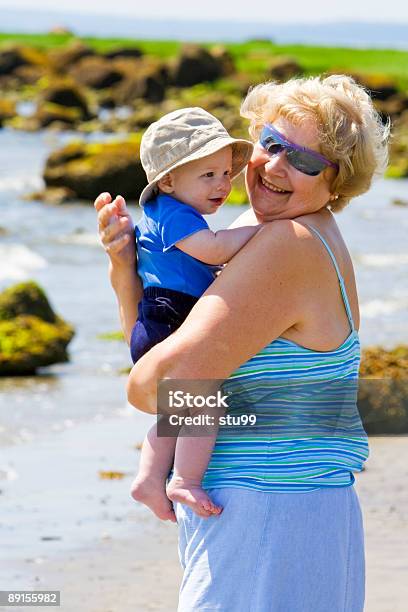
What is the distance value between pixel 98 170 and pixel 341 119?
24.0 m

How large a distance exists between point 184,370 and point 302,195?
22.2 inches

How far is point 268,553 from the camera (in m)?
3.38

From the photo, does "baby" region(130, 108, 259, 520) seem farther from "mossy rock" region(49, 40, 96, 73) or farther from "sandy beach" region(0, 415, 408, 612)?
"mossy rock" region(49, 40, 96, 73)

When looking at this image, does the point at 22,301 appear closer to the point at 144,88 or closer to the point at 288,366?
the point at 288,366

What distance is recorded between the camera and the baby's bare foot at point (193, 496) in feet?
11.1

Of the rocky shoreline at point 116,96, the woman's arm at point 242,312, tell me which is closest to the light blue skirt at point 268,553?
the woman's arm at point 242,312

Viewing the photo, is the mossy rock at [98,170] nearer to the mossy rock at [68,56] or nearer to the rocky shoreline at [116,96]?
the rocky shoreline at [116,96]

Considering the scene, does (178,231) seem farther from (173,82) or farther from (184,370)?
(173,82)

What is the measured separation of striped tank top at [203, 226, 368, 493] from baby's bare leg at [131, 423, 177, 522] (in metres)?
0.23

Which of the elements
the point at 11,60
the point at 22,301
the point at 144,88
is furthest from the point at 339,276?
the point at 11,60

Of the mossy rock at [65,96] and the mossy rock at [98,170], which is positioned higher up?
the mossy rock at [98,170]

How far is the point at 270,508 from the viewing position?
3.37 meters

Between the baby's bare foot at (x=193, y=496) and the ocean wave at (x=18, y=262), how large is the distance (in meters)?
15.1

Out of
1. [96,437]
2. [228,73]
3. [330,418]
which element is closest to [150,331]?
[330,418]
